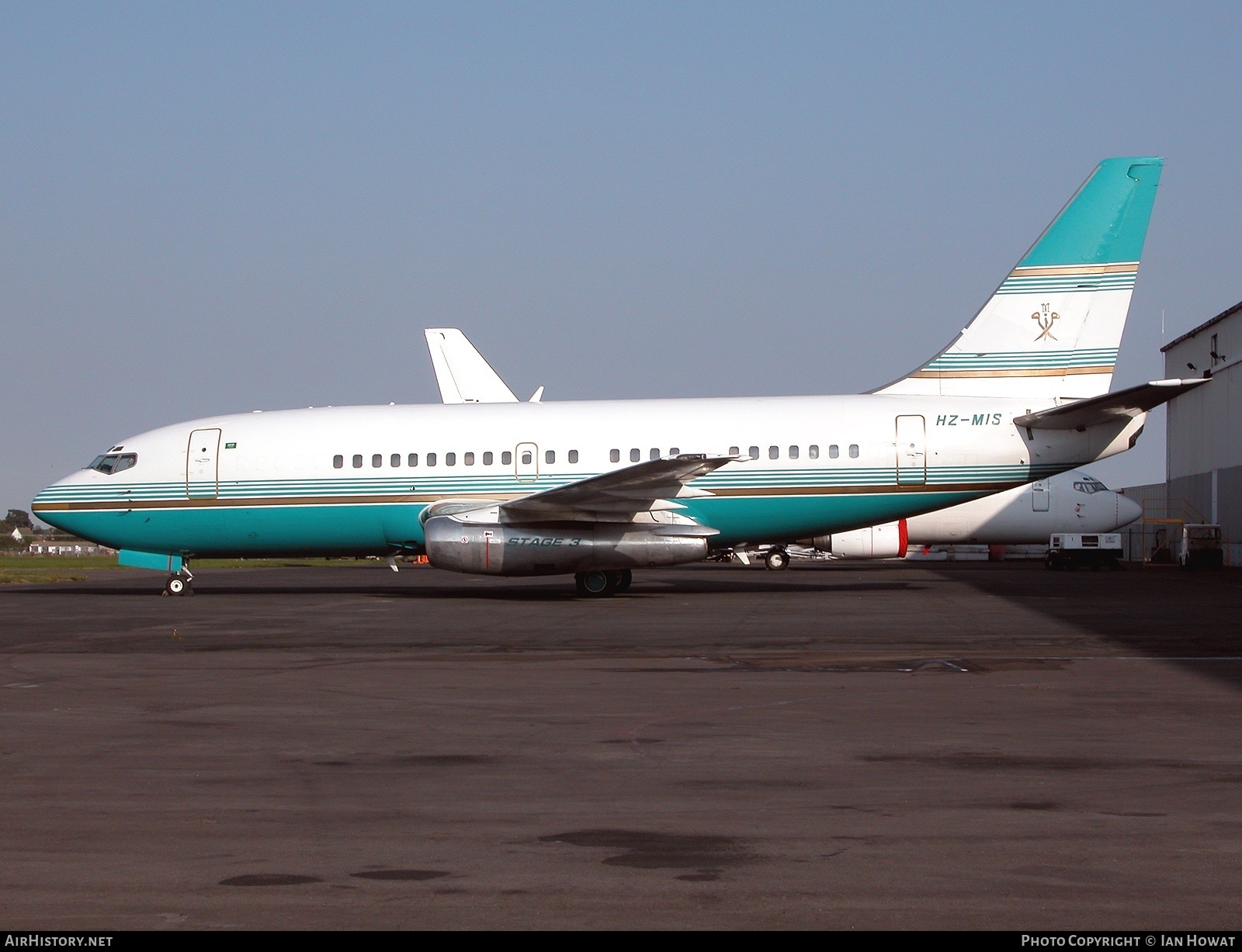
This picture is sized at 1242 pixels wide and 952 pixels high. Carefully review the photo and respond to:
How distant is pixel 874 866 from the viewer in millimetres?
5133

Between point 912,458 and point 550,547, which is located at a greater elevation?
point 912,458

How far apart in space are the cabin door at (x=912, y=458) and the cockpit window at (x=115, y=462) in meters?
15.7

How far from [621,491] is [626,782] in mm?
16260

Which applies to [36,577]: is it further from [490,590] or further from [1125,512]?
[1125,512]

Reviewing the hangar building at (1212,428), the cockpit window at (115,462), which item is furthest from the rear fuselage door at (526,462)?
the hangar building at (1212,428)

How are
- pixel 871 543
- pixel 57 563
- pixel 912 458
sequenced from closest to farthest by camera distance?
1. pixel 912 458
2. pixel 871 543
3. pixel 57 563

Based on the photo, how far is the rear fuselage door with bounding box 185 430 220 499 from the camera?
2588 centimetres

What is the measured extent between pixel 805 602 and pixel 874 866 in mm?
17468

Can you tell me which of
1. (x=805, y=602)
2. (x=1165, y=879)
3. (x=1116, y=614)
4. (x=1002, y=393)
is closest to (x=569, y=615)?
(x=805, y=602)

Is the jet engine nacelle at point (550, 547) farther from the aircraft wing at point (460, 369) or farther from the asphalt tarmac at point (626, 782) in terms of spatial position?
the aircraft wing at point (460, 369)

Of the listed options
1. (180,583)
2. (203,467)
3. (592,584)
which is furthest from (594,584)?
(180,583)

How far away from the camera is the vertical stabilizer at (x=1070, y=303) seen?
24172 millimetres

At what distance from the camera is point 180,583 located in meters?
26.6
